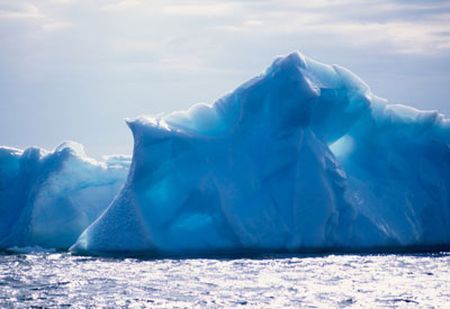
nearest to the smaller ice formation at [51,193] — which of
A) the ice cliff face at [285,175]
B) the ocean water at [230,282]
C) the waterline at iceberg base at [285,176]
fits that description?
the waterline at iceberg base at [285,176]

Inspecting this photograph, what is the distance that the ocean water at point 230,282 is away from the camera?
47.2 feet

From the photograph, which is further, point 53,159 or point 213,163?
point 53,159

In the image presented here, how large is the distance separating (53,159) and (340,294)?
9.61 m

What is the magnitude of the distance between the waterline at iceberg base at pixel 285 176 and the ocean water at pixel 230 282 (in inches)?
34.9

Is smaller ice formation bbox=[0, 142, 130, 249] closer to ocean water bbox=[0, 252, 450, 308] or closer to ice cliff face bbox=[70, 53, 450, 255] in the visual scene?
ice cliff face bbox=[70, 53, 450, 255]

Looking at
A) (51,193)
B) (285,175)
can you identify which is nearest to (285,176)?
(285,175)

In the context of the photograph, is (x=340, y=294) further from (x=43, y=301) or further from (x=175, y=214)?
(x=175, y=214)

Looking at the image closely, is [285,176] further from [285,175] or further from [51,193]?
[51,193]

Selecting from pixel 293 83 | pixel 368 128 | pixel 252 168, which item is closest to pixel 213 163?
pixel 252 168

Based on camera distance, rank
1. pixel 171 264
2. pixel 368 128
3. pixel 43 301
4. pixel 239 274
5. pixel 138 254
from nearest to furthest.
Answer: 1. pixel 43 301
2. pixel 239 274
3. pixel 171 264
4. pixel 138 254
5. pixel 368 128

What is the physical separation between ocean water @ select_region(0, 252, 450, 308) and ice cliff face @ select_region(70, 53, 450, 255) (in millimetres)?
885

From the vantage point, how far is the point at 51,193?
21.6 meters

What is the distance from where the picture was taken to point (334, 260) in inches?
730

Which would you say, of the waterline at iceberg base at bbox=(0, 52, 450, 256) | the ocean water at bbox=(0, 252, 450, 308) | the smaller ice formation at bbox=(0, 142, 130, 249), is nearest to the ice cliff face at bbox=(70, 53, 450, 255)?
the waterline at iceberg base at bbox=(0, 52, 450, 256)
